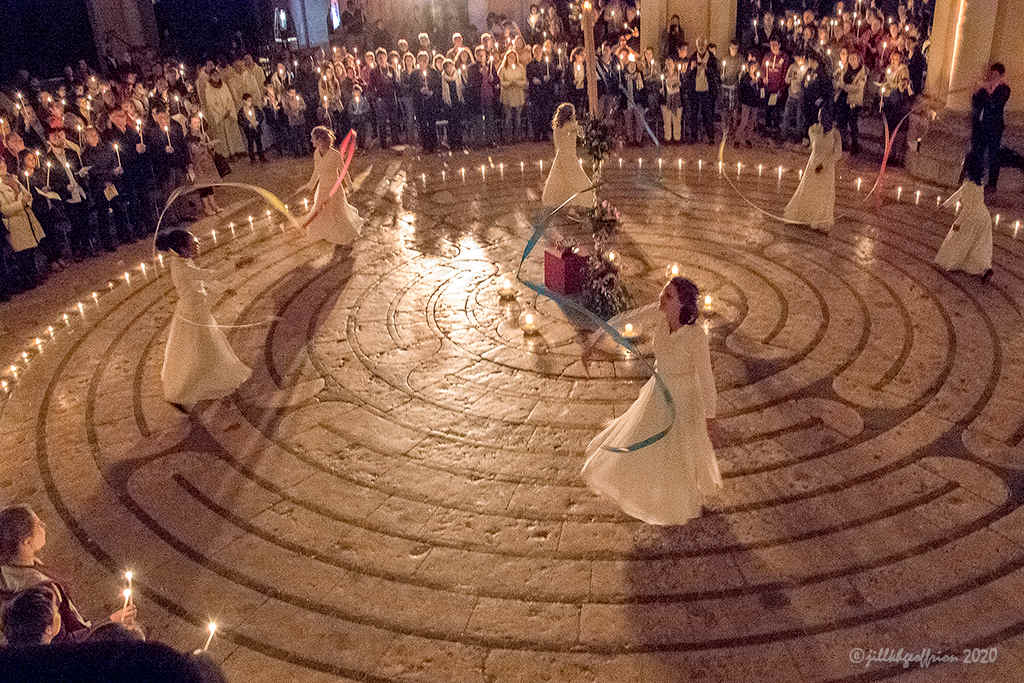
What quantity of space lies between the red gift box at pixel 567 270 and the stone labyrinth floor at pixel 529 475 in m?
0.50

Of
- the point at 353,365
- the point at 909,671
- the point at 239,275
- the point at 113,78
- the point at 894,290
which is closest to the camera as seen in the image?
the point at 909,671

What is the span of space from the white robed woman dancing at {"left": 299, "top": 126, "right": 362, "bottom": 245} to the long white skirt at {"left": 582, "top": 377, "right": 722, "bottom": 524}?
7925mm

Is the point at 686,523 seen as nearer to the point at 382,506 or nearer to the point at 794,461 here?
the point at 794,461

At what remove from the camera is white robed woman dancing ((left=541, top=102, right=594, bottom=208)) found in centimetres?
1438

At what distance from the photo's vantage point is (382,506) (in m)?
7.56

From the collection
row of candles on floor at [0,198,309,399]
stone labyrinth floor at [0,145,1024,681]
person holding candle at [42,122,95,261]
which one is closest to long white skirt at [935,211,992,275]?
stone labyrinth floor at [0,145,1024,681]

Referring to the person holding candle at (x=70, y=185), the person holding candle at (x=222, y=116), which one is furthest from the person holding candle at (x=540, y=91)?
the person holding candle at (x=70, y=185)

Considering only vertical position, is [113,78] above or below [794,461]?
above

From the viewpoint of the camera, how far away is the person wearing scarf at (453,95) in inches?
778

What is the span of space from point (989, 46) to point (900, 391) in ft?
29.9

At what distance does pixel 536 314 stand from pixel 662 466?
4.49 metres

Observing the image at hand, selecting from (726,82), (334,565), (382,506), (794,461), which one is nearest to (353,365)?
(382,506)

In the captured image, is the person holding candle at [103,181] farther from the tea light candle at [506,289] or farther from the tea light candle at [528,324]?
the tea light candle at [528,324]

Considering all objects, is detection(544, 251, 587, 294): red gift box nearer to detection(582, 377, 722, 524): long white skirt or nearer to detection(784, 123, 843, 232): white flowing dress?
detection(582, 377, 722, 524): long white skirt
